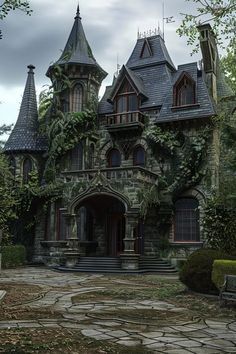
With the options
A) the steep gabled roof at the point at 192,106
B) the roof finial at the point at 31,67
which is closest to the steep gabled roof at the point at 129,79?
the steep gabled roof at the point at 192,106

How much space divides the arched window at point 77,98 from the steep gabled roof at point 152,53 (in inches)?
157

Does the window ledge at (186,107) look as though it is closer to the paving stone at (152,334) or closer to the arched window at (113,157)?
the arched window at (113,157)

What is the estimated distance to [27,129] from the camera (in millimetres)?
27875

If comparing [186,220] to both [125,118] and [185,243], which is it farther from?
[125,118]

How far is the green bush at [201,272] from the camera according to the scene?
12.0 meters

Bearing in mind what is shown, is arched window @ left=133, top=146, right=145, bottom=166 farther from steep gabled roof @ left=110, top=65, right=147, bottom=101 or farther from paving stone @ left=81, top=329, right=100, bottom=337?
paving stone @ left=81, top=329, right=100, bottom=337

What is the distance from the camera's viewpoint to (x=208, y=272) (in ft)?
39.2

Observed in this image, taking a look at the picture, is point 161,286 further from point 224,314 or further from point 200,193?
point 200,193

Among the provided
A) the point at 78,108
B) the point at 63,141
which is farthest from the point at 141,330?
the point at 78,108

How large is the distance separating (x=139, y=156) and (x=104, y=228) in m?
4.74

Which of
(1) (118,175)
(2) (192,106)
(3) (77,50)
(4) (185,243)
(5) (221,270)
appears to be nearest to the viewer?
(5) (221,270)

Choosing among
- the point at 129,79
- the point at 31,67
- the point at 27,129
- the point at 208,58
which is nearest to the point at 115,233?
the point at 129,79

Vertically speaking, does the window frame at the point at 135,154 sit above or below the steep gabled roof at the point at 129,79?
below

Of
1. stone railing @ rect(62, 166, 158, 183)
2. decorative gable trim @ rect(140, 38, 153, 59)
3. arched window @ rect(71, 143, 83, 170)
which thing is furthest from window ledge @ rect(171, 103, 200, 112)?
arched window @ rect(71, 143, 83, 170)
